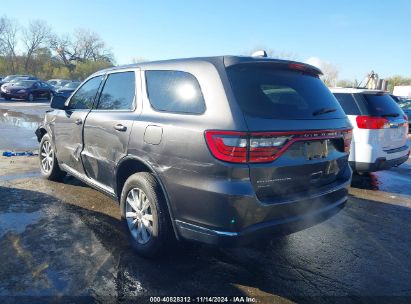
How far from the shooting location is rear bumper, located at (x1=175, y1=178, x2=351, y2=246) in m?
2.62

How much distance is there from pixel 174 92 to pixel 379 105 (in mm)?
4136

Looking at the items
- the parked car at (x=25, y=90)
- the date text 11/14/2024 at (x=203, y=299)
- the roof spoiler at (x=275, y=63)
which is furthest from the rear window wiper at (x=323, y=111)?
the parked car at (x=25, y=90)

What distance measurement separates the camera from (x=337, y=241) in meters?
3.89

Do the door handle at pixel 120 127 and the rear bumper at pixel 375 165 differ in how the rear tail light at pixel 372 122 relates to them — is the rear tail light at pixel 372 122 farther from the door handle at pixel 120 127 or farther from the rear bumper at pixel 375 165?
the door handle at pixel 120 127

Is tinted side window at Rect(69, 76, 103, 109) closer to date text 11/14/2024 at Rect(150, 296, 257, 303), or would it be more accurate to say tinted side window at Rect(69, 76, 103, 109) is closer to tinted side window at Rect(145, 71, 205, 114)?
tinted side window at Rect(145, 71, 205, 114)

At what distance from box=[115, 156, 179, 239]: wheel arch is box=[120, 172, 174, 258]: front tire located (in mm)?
89

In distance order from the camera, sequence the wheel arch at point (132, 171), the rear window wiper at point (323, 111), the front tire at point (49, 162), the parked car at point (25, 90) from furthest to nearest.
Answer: the parked car at point (25, 90) < the front tire at point (49, 162) < the rear window wiper at point (323, 111) < the wheel arch at point (132, 171)

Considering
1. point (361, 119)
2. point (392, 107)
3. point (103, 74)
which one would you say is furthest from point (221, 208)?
point (392, 107)

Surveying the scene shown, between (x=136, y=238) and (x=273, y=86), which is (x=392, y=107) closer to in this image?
(x=273, y=86)

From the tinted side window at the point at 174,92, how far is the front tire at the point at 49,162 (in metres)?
2.73

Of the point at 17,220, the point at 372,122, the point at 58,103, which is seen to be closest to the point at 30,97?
the point at 58,103

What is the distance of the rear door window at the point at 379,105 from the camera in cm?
571

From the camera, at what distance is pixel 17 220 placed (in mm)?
4070

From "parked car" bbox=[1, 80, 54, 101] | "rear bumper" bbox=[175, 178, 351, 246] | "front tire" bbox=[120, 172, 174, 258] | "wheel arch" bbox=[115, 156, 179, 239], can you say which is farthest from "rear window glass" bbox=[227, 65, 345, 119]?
"parked car" bbox=[1, 80, 54, 101]
